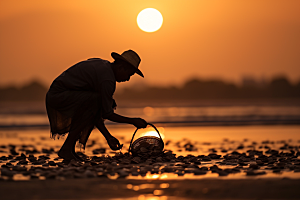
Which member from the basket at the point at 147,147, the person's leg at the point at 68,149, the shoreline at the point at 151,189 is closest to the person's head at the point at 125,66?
the basket at the point at 147,147

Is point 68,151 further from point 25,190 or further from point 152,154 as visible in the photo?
point 25,190

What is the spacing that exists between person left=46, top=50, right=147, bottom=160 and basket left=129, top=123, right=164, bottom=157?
0.46 meters

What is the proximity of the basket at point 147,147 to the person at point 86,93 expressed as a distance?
1.49ft

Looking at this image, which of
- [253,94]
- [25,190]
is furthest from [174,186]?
[253,94]

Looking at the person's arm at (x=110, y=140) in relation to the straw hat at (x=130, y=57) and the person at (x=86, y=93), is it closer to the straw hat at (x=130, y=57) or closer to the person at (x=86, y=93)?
the person at (x=86, y=93)

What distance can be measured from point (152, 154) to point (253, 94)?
344 feet

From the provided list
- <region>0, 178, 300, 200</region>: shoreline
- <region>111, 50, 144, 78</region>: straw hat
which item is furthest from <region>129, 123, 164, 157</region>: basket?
<region>0, 178, 300, 200</region>: shoreline

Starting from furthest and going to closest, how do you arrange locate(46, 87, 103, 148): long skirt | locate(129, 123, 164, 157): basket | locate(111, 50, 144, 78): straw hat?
locate(129, 123, 164, 157): basket → locate(46, 87, 103, 148): long skirt → locate(111, 50, 144, 78): straw hat

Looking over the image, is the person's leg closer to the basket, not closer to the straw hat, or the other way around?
the basket

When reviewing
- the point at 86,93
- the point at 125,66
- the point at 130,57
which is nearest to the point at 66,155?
the point at 86,93

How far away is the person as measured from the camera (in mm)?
6230

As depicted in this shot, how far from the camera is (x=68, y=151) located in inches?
252

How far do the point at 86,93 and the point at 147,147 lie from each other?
4.26ft

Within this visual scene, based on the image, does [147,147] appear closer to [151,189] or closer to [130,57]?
[130,57]
